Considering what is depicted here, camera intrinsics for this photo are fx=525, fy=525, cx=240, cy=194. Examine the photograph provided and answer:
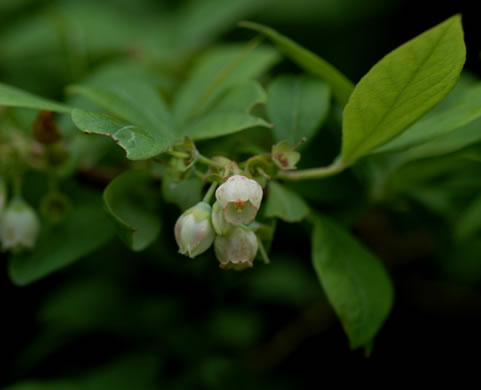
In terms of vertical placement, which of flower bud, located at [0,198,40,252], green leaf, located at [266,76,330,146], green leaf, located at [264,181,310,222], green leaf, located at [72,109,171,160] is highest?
green leaf, located at [72,109,171,160]

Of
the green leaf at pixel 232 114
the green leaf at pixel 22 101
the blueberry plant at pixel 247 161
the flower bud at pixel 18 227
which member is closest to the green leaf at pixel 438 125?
the blueberry plant at pixel 247 161

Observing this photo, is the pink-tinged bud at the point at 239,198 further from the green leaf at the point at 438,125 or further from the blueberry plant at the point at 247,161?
the green leaf at the point at 438,125

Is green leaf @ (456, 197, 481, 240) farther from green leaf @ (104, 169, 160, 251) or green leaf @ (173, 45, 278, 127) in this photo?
green leaf @ (104, 169, 160, 251)

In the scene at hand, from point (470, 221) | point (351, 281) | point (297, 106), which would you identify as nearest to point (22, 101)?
point (297, 106)

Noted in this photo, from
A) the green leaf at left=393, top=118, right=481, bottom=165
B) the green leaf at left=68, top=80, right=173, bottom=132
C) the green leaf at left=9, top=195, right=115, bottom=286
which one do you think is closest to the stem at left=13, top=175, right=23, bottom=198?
the green leaf at left=9, top=195, right=115, bottom=286

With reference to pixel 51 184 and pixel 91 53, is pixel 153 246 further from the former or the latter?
pixel 91 53

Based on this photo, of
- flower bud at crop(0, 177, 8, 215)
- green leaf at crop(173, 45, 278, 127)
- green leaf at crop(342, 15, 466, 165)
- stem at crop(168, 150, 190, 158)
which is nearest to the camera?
green leaf at crop(342, 15, 466, 165)

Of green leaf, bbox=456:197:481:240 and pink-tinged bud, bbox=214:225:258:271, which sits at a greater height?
pink-tinged bud, bbox=214:225:258:271

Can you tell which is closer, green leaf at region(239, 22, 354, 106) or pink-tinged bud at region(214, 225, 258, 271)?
pink-tinged bud at region(214, 225, 258, 271)
